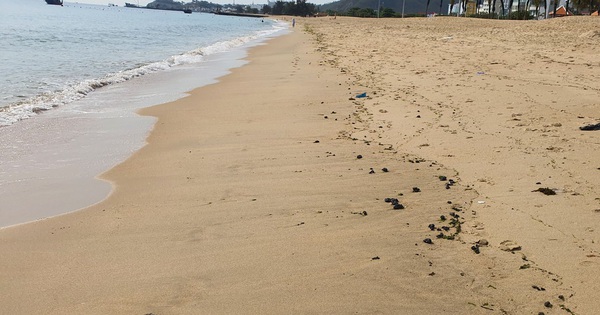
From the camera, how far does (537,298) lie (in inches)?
113

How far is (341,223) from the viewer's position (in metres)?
3.99

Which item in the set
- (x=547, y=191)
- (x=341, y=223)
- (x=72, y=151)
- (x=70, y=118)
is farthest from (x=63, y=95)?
(x=547, y=191)

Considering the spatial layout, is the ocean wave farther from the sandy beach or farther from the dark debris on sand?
the dark debris on sand

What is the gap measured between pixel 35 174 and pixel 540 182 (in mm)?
5040

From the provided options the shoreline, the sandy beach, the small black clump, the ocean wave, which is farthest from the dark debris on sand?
the ocean wave

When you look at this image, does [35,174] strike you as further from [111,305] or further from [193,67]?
[193,67]

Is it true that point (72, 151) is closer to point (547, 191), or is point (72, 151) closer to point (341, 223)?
point (341, 223)

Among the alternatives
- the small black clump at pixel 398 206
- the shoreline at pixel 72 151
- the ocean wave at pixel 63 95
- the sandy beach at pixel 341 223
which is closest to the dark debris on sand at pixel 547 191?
the sandy beach at pixel 341 223

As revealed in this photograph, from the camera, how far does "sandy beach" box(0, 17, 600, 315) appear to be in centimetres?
298

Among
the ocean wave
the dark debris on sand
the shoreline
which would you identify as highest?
the dark debris on sand

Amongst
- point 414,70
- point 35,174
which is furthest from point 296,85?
point 35,174

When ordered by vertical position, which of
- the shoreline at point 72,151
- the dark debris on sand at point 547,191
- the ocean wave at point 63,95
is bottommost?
the shoreline at point 72,151

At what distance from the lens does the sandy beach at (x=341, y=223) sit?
2.98m

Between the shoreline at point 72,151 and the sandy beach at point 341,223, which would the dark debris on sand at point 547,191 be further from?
the shoreline at point 72,151
